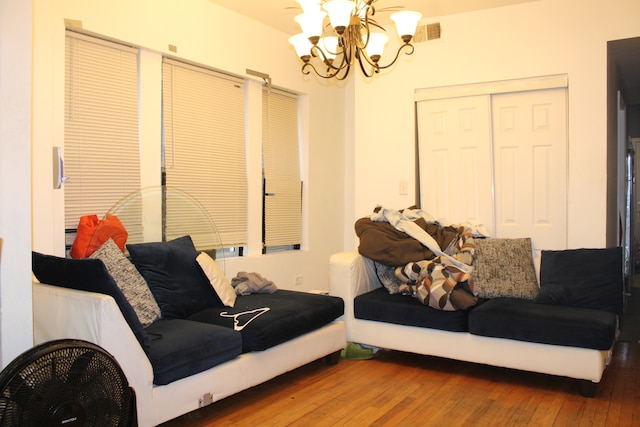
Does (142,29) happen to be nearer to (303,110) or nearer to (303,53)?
(303,53)

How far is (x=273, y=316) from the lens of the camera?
2959 mm

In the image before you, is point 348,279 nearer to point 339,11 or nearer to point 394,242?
point 394,242

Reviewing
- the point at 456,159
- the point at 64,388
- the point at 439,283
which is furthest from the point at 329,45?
the point at 64,388

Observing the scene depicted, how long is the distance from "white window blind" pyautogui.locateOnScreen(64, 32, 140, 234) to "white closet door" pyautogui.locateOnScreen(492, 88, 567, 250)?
2.86 m

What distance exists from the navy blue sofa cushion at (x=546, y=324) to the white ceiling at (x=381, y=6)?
7.88 feet

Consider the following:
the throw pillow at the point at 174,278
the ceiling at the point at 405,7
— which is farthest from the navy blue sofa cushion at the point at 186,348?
the ceiling at the point at 405,7

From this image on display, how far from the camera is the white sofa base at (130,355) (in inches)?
85.7

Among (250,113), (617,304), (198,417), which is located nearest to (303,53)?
(250,113)

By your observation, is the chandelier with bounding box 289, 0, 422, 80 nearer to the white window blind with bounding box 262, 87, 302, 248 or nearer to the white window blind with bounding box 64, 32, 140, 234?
the white window blind with bounding box 64, 32, 140, 234

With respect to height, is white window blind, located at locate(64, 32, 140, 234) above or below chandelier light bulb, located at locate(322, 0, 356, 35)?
below

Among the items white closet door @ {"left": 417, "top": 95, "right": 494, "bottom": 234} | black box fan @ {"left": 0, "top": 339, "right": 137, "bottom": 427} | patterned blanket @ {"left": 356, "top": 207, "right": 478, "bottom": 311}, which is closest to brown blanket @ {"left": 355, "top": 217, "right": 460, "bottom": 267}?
patterned blanket @ {"left": 356, "top": 207, "right": 478, "bottom": 311}

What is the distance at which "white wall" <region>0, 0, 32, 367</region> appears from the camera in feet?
6.43

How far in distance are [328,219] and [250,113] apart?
5.29 ft

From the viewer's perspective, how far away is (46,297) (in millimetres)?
2391
